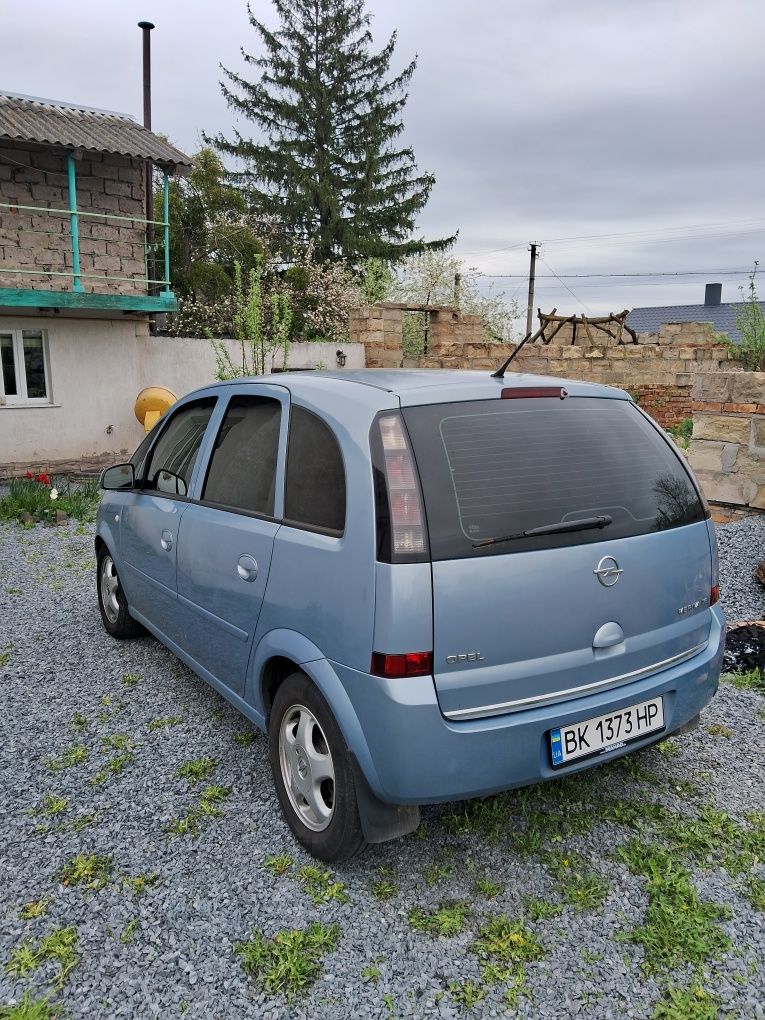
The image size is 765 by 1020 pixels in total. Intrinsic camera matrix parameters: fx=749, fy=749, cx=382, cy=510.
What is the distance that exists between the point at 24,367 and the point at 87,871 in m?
11.4

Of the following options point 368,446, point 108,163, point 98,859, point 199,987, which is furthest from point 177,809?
point 108,163

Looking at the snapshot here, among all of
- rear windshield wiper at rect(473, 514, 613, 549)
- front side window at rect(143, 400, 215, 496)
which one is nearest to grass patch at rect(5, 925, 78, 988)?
rear windshield wiper at rect(473, 514, 613, 549)

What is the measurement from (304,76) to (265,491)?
3160 cm

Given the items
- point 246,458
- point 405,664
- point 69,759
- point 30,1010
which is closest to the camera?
point 30,1010

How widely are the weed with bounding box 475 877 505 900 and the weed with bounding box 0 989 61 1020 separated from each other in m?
1.32

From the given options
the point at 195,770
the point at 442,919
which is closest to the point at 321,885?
the point at 442,919

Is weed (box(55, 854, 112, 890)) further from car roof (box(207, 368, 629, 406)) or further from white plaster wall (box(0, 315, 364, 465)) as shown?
white plaster wall (box(0, 315, 364, 465))

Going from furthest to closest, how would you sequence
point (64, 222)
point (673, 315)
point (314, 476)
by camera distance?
point (673, 315)
point (64, 222)
point (314, 476)

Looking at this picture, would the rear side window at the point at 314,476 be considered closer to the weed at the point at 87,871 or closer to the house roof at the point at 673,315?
the weed at the point at 87,871

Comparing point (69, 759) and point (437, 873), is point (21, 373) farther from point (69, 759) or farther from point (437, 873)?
point (437, 873)

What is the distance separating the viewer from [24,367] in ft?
40.2

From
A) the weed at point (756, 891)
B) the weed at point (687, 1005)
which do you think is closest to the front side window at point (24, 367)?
the weed at point (756, 891)

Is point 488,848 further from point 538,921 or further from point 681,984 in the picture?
point 681,984

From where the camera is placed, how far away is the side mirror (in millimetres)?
4422
